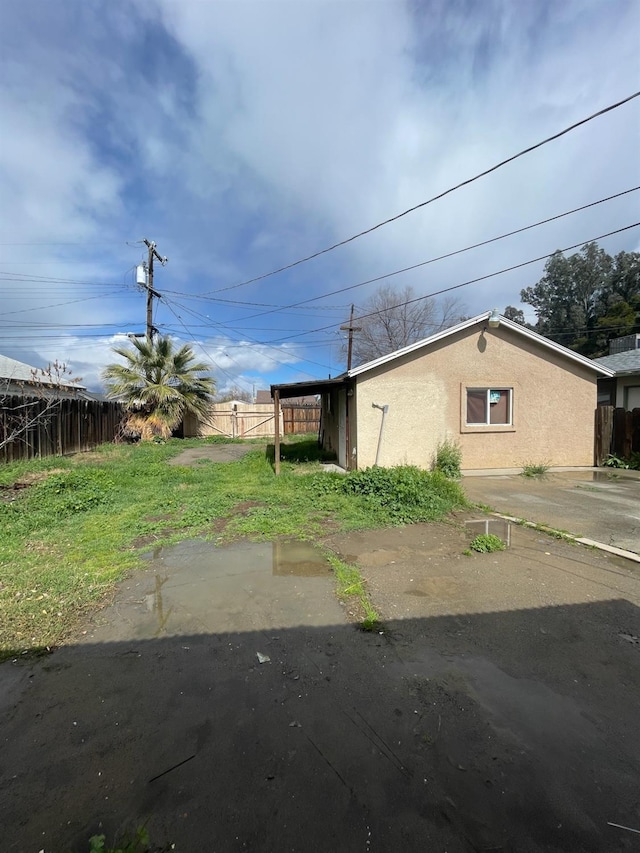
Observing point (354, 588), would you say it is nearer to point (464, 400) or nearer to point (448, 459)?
point (448, 459)

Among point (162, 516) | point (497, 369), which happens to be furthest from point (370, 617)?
point (497, 369)

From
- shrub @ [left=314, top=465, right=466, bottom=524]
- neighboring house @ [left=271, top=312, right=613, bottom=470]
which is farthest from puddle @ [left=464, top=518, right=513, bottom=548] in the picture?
neighboring house @ [left=271, top=312, right=613, bottom=470]

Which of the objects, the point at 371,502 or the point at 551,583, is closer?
the point at 551,583

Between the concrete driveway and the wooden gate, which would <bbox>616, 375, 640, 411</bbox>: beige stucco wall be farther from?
the wooden gate

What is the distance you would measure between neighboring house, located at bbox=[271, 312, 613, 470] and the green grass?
2.13m

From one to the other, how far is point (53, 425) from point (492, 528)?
12950 mm

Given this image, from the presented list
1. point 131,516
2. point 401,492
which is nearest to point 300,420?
point 401,492

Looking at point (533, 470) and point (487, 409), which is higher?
point (487, 409)

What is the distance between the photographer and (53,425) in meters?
12.1

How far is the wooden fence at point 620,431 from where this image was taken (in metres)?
10.2

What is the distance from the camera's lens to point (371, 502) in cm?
632

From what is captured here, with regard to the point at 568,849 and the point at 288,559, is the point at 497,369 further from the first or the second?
the point at 568,849

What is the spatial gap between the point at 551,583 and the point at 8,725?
4.25 m

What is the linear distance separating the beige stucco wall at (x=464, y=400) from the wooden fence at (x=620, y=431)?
208mm
